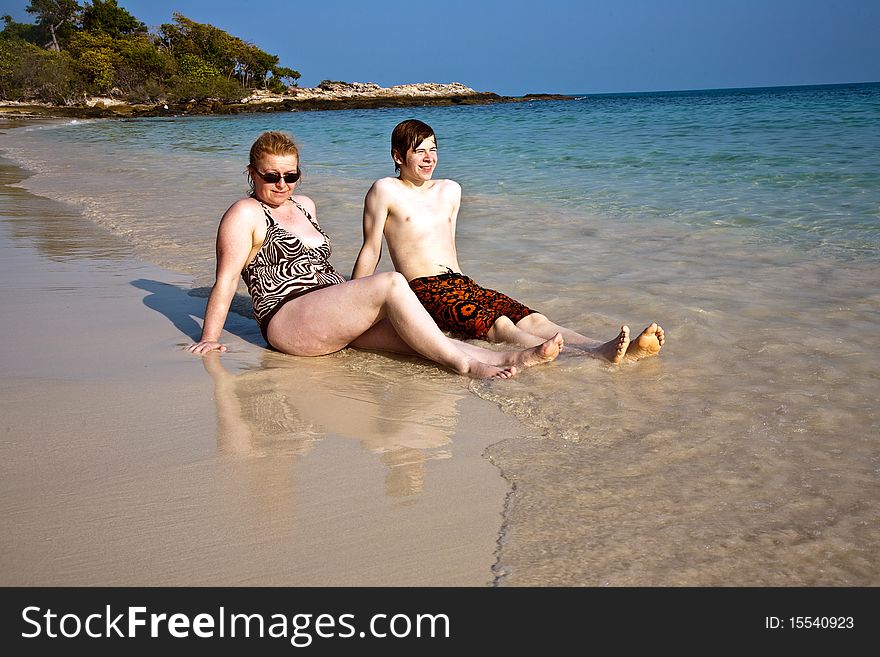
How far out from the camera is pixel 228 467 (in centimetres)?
266

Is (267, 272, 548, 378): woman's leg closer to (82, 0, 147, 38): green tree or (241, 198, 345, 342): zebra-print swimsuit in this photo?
(241, 198, 345, 342): zebra-print swimsuit

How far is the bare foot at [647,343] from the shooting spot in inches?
146

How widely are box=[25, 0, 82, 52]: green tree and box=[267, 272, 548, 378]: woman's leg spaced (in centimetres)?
8279

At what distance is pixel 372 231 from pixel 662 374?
1847 mm

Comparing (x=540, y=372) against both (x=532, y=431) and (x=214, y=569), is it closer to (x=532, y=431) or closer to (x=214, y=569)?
(x=532, y=431)

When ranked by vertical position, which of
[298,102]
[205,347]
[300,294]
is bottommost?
[205,347]

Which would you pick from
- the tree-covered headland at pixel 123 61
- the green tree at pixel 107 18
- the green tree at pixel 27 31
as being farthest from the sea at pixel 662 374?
the green tree at pixel 27 31

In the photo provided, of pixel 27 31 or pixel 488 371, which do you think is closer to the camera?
pixel 488 371

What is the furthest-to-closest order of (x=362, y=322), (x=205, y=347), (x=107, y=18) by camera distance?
(x=107, y=18), (x=205, y=347), (x=362, y=322)

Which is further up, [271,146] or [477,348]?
[271,146]

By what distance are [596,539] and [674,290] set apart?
339 centimetres

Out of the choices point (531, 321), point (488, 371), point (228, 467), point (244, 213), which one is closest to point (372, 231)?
point (244, 213)

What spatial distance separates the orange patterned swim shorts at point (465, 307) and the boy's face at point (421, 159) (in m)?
0.65
